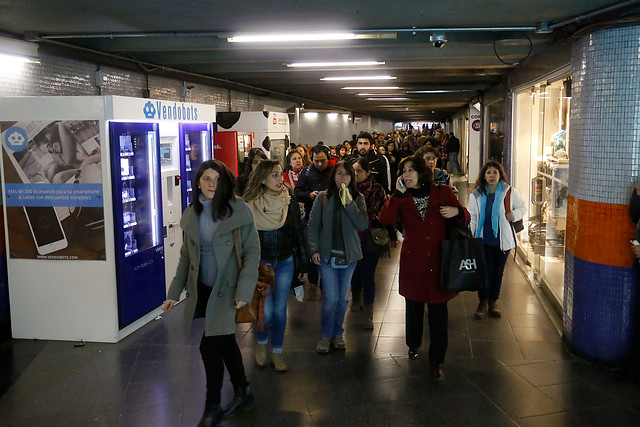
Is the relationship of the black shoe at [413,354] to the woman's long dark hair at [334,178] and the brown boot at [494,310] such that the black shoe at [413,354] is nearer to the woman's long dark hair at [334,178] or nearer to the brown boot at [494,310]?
the woman's long dark hair at [334,178]

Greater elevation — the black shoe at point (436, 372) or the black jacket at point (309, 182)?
the black jacket at point (309, 182)

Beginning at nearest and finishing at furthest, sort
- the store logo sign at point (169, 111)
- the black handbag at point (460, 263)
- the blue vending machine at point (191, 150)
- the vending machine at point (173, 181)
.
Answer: the black handbag at point (460, 263)
the store logo sign at point (169, 111)
the vending machine at point (173, 181)
the blue vending machine at point (191, 150)

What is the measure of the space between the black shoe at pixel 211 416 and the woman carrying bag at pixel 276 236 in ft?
3.17

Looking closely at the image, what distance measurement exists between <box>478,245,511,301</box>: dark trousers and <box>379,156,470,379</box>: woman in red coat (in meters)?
1.89

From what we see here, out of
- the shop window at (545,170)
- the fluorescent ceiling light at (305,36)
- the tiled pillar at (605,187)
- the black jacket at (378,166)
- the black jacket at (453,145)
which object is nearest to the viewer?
the tiled pillar at (605,187)

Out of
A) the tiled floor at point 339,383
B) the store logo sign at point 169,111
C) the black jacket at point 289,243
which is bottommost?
the tiled floor at point 339,383

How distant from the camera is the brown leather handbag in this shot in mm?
4023

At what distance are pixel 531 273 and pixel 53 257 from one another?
6.09 m

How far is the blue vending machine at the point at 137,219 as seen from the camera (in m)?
5.70

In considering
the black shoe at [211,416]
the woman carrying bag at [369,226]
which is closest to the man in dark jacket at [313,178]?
the woman carrying bag at [369,226]

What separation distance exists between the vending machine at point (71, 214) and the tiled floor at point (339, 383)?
0.93ft

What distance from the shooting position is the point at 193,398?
4520mm

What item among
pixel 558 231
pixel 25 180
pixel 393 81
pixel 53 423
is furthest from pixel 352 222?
pixel 393 81

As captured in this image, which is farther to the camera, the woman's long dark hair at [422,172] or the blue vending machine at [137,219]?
the blue vending machine at [137,219]
